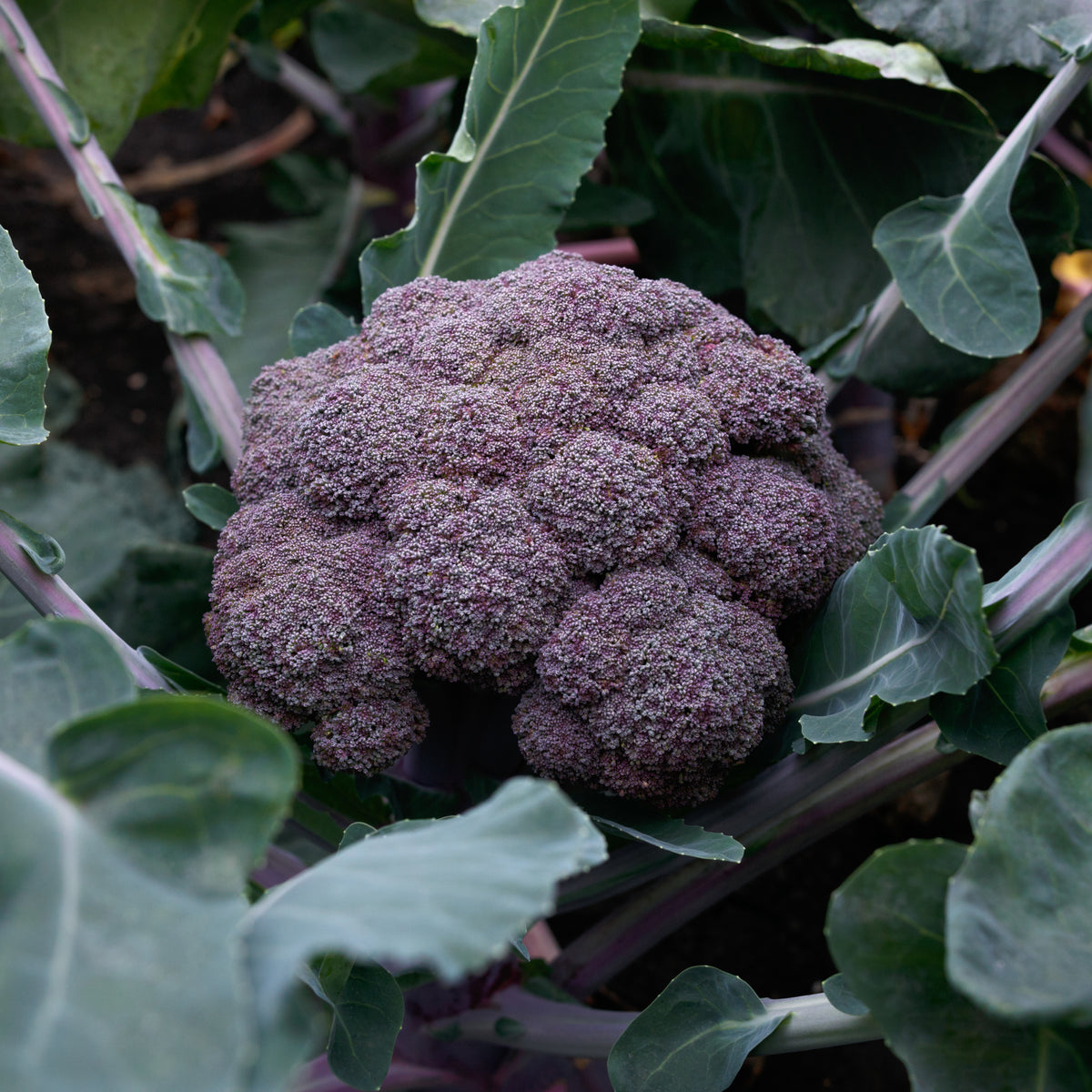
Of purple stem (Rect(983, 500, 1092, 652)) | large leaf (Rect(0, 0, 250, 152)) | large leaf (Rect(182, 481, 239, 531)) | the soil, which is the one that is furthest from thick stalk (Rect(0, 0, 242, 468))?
purple stem (Rect(983, 500, 1092, 652))

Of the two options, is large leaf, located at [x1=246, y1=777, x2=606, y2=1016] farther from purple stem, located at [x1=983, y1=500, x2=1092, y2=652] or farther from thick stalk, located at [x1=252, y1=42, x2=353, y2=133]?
thick stalk, located at [x1=252, y1=42, x2=353, y2=133]

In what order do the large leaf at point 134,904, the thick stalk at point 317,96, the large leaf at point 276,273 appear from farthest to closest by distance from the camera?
the thick stalk at point 317,96 < the large leaf at point 276,273 < the large leaf at point 134,904

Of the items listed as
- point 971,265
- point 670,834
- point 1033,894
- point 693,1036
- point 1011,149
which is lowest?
point 693,1036

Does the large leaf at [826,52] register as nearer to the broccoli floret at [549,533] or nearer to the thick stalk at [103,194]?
the broccoli floret at [549,533]

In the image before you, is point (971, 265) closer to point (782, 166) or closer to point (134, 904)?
point (782, 166)

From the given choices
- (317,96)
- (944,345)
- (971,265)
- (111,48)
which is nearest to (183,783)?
(971,265)

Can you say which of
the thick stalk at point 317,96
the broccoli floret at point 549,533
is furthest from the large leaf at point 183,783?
the thick stalk at point 317,96

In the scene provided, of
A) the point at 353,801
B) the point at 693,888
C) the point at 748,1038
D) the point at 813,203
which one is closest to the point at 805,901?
the point at 693,888
